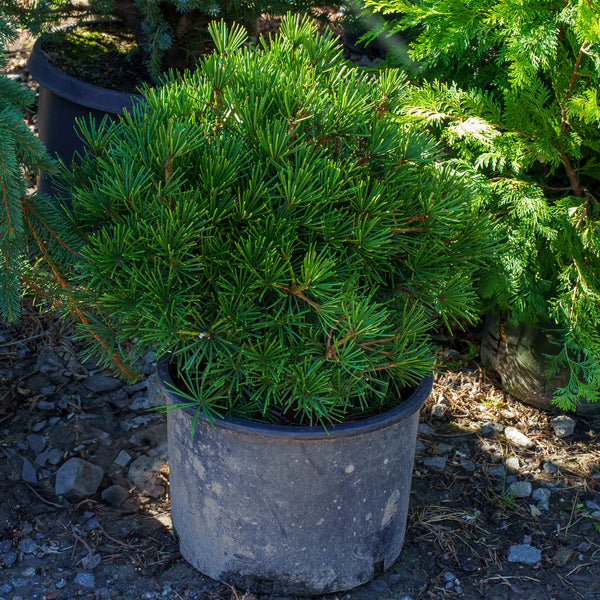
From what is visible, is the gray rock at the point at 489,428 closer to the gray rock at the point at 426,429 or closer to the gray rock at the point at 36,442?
the gray rock at the point at 426,429

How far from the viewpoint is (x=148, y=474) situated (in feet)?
8.01

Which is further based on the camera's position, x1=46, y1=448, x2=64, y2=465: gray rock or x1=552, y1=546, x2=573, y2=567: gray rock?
x1=46, y1=448, x2=64, y2=465: gray rock

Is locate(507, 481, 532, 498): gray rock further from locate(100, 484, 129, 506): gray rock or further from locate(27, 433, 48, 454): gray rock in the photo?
locate(27, 433, 48, 454): gray rock

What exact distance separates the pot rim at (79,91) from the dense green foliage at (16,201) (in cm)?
127

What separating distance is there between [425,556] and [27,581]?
47.9 inches

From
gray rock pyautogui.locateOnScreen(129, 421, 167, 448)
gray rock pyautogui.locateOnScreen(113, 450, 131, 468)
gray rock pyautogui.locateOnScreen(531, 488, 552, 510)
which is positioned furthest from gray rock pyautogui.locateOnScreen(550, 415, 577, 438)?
gray rock pyautogui.locateOnScreen(113, 450, 131, 468)

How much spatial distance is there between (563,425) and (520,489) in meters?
0.47

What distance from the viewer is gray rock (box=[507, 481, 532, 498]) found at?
250 cm

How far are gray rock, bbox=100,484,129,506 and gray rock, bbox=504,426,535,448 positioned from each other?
152 cm

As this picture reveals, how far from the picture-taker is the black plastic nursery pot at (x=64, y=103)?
3100 millimetres

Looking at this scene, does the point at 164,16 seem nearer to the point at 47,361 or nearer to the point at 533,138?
the point at 47,361

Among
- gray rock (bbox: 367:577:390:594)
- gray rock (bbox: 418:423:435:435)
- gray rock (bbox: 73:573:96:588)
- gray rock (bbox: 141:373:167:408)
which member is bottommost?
gray rock (bbox: 418:423:435:435)

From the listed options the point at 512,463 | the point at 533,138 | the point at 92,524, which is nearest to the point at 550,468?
the point at 512,463

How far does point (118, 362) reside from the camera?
2021 millimetres
